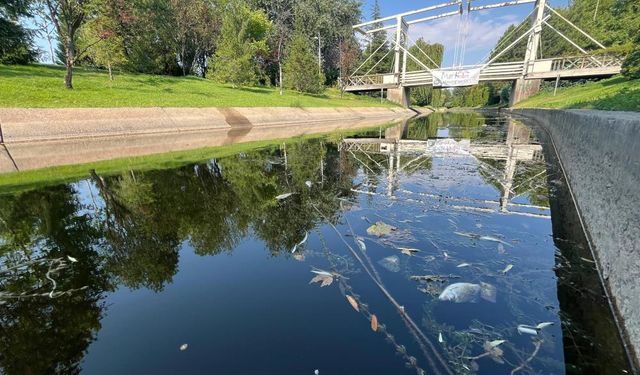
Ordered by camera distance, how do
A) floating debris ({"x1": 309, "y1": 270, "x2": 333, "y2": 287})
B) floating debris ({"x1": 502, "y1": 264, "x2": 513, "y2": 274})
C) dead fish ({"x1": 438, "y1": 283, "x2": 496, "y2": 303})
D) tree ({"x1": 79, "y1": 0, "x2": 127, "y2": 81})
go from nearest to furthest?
dead fish ({"x1": 438, "y1": 283, "x2": 496, "y2": 303}) → floating debris ({"x1": 309, "y1": 270, "x2": 333, "y2": 287}) → floating debris ({"x1": 502, "y1": 264, "x2": 513, "y2": 274}) → tree ({"x1": 79, "y1": 0, "x2": 127, "y2": 81})

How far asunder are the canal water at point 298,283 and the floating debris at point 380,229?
0.05m

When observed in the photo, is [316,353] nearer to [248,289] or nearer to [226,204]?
[248,289]

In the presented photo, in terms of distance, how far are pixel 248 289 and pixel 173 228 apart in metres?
2.65

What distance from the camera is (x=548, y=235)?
5621 millimetres

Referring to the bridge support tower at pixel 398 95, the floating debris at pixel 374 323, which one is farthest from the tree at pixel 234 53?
the floating debris at pixel 374 323

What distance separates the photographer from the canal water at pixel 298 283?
3000 millimetres

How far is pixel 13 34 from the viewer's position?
24938mm

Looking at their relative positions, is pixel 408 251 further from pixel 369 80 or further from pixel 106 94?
pixel 369 80

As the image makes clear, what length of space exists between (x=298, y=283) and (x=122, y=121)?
58.9 ft

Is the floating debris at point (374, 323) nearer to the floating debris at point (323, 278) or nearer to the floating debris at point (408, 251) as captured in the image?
the floating debris at point (323, 278)

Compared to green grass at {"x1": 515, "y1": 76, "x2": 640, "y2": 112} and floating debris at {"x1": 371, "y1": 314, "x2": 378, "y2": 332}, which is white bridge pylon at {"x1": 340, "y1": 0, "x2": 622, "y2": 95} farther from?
floating debris at {"x1": 371, "y1": 314, "x2": 378, "y2": 332}

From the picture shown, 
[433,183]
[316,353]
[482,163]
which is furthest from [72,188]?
[482,163]

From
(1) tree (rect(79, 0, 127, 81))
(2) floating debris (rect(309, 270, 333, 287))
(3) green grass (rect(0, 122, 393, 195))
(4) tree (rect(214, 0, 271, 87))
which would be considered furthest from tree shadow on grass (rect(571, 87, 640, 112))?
(4) tree (rect(214, 0, 271, 87))

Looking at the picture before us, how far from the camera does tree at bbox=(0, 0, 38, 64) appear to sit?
24.3 meters
